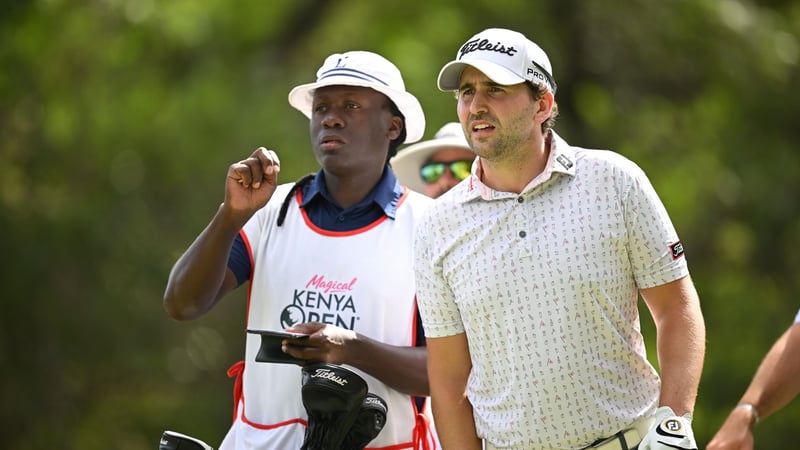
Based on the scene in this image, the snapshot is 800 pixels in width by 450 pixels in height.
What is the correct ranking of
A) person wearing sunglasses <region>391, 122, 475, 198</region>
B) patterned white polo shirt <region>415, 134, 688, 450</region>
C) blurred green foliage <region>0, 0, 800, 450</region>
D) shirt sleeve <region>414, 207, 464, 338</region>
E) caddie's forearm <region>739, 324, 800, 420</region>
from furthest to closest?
blurred green foliage <region>0, 0, 800, 450</region> → person wearing sunglasses <region>391, 122, 475, 198</region> → caddie's forearm <region>739, 324, 800, 420</region> → shirt sleeve <region>414, 207, 464, 338</region> → patterned white polo shirt <region>415, 134, 688, 450</region>

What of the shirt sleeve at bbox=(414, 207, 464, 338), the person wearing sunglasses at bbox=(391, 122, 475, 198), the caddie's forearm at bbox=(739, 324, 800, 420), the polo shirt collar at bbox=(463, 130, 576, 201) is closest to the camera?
the polo shirt collar at bbox=(463, 130, 576, 201)

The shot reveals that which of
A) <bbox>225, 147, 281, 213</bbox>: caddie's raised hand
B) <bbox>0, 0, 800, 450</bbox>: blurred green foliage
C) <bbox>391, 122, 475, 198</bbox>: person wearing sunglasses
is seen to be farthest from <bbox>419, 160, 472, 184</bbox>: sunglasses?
<bbox>0, 0, 800, 450</bbox>: blurred green foliage

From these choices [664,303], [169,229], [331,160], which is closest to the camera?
[664,303]

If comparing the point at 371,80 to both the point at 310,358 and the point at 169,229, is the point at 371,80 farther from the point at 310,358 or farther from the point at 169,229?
the point at 169,229

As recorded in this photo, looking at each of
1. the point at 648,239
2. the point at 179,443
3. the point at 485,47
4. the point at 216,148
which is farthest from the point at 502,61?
the point at 216,148

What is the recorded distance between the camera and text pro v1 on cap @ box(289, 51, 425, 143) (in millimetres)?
5043

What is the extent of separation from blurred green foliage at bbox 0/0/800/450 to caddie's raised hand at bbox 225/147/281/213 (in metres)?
9.01

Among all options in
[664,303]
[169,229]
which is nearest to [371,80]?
[664,303]

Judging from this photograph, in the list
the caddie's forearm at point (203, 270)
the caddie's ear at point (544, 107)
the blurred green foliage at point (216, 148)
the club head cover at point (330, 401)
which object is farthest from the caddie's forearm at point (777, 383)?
the blurred green foliage at point (216, 148)

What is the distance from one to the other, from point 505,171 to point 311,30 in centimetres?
1301

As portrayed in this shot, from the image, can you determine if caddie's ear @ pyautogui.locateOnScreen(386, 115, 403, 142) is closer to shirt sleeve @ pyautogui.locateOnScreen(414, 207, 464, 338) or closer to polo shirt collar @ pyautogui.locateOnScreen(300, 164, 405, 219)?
polo shirt collar @ pyautogui.locateOnScreen(300, 164, 405, 219)

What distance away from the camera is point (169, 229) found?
14969 millimetres

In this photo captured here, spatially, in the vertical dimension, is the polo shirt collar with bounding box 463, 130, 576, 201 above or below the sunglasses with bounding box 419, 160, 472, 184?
below

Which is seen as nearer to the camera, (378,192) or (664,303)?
(664,303)
